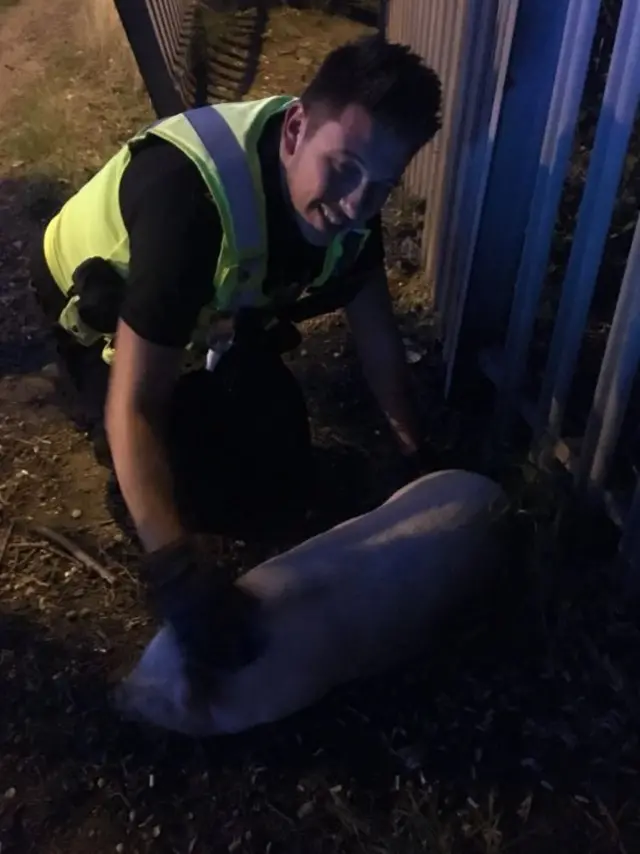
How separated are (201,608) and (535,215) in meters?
0.96

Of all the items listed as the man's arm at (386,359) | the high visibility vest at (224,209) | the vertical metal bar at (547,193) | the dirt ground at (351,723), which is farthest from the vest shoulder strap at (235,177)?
the dirt ground at (351,723)

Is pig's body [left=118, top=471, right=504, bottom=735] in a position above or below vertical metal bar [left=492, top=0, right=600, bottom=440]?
below

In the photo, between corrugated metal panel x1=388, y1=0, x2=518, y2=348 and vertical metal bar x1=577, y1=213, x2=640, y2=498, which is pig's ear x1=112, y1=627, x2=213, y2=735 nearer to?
vertical metal bar x1=577, y1=213, x2=640, y2=498

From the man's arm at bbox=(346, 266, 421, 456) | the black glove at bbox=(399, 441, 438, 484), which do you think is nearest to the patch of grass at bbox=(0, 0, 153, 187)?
the man's arm at bbox=(346, 266, 421, 456)

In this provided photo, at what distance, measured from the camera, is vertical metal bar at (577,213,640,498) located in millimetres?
1755

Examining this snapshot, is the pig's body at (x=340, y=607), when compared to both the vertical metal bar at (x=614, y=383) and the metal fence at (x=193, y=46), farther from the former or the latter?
the metal fence at (x=193, y=46)

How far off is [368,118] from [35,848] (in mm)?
1236

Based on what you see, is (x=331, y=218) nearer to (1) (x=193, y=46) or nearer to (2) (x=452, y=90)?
(2) (x=452, y=90)

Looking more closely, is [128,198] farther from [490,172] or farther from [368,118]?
[490,172]

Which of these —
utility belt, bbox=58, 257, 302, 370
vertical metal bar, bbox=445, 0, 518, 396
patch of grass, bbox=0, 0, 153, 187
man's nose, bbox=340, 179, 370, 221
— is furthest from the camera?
patch of grass, bbox=0, 0, 153, 187

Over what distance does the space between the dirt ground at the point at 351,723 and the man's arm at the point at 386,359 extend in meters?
0.18

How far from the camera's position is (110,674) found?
1.98 m

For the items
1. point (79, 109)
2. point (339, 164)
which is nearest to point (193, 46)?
point (79, 109)

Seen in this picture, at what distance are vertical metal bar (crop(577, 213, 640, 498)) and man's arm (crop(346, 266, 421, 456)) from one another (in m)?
0.35
